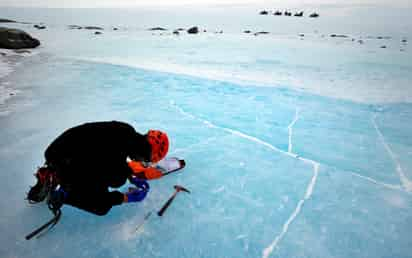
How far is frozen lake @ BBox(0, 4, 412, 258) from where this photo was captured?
1.96 m

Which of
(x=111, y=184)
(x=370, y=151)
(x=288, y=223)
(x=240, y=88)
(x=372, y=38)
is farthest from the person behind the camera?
(x=372, y=38)

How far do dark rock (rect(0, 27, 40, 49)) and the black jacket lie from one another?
38.8ft

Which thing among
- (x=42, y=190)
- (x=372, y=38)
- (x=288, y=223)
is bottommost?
(x=288, y=223)

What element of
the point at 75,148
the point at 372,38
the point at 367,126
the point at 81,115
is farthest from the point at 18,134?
the point at 372,38

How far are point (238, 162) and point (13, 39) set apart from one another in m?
12.3

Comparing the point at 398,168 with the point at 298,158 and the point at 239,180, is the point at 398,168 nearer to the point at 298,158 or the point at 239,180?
the point at 298,158

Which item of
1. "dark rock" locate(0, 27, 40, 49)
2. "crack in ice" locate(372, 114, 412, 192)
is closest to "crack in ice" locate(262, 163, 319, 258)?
"crack in ice" locate(372, 114, 412, 192)

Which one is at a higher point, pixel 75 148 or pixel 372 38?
pixel 372 38

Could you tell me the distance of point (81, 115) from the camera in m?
4.18

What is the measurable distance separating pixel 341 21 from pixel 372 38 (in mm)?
8903

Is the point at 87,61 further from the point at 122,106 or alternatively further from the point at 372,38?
the point at 372,38

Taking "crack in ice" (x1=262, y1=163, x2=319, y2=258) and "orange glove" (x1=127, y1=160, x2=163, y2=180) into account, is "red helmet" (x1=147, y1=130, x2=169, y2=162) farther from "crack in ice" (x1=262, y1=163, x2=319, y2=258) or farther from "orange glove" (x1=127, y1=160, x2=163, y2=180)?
"crack in ice" (x1=262, y1=163, x2=319, y2=258)

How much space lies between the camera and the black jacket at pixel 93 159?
186 cm

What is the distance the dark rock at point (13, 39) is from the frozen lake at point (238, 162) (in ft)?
16.1
